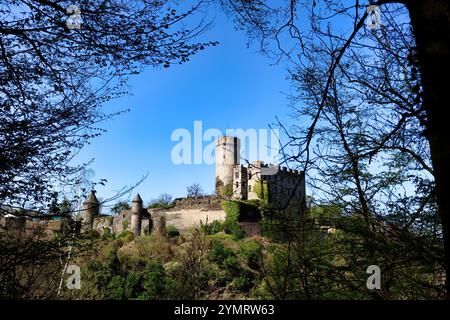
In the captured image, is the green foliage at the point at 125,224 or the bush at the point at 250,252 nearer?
the bush at the point at 250,252

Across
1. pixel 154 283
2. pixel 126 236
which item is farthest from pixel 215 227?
pixel 154 283

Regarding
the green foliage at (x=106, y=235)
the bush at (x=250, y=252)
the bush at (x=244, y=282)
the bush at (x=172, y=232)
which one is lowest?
the bush at (x=244, y=282)

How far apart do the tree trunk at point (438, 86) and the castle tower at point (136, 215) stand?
132ft

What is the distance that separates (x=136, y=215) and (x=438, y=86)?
40.9 m

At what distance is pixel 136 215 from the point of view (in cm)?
4088

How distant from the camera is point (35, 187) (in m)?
3.99

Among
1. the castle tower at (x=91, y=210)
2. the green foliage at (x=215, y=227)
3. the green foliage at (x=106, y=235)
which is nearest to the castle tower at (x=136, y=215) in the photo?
the green foliage at (x=106, y=235)

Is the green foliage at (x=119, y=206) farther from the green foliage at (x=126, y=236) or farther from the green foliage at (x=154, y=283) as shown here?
the green foliage at (x=126, y=236)

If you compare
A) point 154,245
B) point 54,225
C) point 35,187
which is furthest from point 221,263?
point 35,187

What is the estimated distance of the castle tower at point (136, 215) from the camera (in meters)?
40.6

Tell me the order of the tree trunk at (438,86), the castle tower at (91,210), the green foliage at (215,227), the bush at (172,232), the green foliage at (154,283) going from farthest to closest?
the bush at (172,232)
the green foliage at (215,227)
the green foliage at (154,283)
the castle tower at (91,210)
the tree trunk at (438,86)

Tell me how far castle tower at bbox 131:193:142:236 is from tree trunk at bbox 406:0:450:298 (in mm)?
40259
